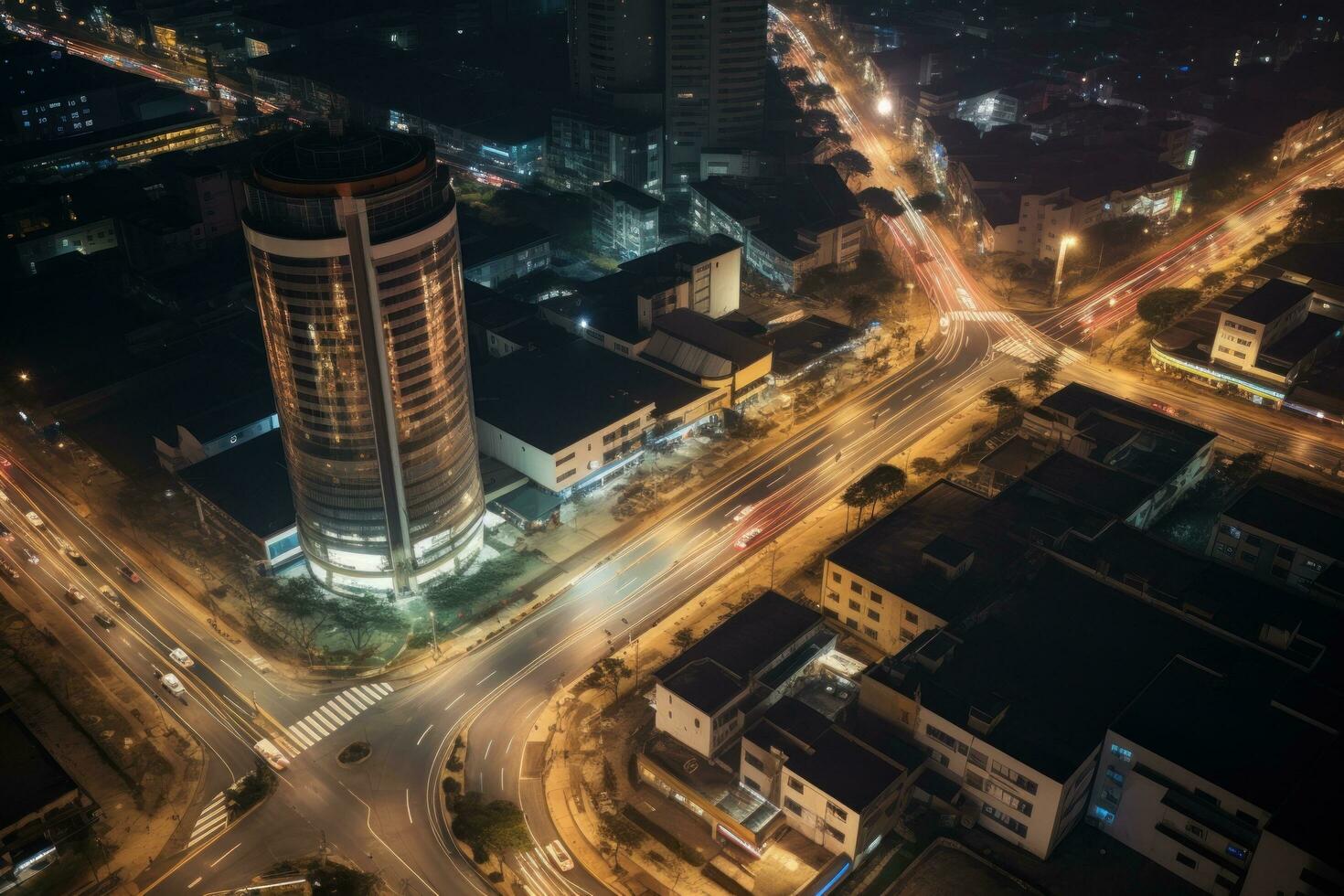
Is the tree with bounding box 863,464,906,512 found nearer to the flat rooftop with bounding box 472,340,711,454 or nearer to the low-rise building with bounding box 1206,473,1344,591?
the flat rooftop with bounding box 472,340,711,454

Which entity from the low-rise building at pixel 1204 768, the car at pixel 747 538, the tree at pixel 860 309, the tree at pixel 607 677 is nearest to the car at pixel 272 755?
the tree at pixel 607 677

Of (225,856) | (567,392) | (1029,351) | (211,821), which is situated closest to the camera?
(225,856)

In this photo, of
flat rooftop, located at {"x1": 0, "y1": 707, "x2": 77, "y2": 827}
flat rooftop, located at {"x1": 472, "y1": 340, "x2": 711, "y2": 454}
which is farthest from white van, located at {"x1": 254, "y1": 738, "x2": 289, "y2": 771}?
flat rooftop, located at {"x1": 472, "y1": 340, "x2": 711, "y2": 454}

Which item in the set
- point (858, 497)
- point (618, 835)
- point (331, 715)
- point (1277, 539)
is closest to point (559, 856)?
point (618, 835)

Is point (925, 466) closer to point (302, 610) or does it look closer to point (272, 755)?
point (302, 610)

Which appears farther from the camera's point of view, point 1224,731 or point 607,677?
point 607,677
